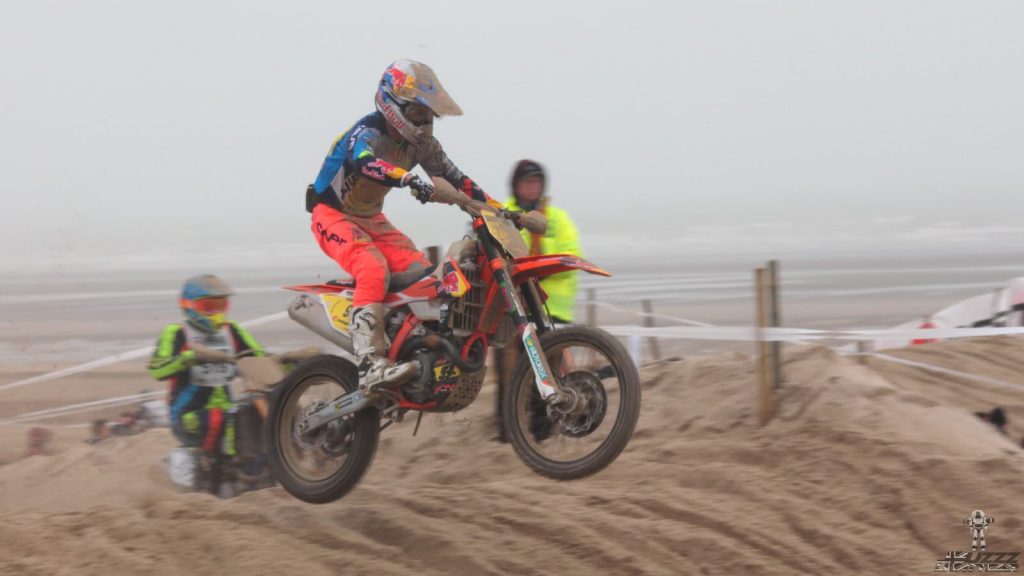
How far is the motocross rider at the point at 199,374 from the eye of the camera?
7363mm

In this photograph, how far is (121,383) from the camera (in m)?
12.9

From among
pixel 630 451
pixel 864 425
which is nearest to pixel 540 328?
pixel 630 451

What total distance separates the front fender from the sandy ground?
1383mm

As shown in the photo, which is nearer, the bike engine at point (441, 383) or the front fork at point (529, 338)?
the front fork at point (529, 338)

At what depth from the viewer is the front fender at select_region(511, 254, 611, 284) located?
5492 mm

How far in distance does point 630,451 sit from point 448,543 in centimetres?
227

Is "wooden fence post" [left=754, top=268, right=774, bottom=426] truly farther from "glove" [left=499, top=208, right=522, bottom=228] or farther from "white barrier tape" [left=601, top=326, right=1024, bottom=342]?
"glove" [left=499, top=208, right=522, bottom=228]

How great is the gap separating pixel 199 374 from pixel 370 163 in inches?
97.8

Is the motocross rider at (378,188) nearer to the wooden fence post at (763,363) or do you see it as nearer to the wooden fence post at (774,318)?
the wooden fence post at (763,363)

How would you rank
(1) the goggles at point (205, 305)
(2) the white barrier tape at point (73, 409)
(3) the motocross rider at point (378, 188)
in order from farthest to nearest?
1. (2) the white barrier tape at point (73, 409)
2. (1) the goggles at point (205, 305)
3. (3) the motocross rider at point (378, 188)

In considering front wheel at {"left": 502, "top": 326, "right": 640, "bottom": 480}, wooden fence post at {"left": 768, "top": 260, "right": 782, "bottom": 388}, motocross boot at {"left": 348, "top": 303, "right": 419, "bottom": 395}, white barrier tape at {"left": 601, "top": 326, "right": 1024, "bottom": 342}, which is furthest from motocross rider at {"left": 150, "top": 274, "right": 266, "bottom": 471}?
wooden fence post at {"left": 768, "top": 260, "right": 782, "bottom": 388}

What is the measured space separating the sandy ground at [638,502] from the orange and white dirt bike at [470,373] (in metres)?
0.43

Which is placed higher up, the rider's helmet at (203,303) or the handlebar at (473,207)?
the handlebar at (473,207)

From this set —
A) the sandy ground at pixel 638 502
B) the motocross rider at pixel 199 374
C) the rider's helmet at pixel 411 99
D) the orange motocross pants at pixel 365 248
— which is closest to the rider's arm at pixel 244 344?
the motocross rider at pixel 199 374
